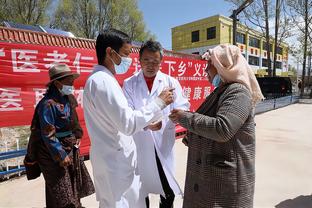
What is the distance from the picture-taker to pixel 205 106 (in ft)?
5.50

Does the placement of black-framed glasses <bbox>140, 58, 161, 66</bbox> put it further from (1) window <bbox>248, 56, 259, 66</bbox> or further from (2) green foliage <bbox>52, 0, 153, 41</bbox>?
(1) window <bbox>248, 56, 259, 66</bbox>

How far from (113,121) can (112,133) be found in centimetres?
12

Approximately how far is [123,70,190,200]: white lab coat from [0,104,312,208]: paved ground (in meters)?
1.07

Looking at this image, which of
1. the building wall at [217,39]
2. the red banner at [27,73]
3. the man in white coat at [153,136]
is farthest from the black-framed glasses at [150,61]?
the building wall at [217,39]

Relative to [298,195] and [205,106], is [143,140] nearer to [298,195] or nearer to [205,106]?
[205,106]

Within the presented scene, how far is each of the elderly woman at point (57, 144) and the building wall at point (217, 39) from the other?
2728cm

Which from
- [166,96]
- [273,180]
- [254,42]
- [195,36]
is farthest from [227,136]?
[254,42]

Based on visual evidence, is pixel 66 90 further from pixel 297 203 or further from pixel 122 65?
pixel 297 203

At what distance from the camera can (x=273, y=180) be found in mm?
4020

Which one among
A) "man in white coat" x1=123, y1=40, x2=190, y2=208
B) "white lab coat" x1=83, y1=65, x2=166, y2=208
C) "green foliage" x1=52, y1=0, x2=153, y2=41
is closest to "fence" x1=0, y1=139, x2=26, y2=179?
"man in white coat" x1=123, y1=40, x2=190, y2=208

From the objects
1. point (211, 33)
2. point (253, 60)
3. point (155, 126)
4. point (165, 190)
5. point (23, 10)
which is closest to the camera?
point (155, 126)

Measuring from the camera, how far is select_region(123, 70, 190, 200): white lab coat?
7.45ft

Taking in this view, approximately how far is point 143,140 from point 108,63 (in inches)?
32.6

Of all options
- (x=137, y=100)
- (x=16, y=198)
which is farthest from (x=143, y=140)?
(x=16, y=198)
